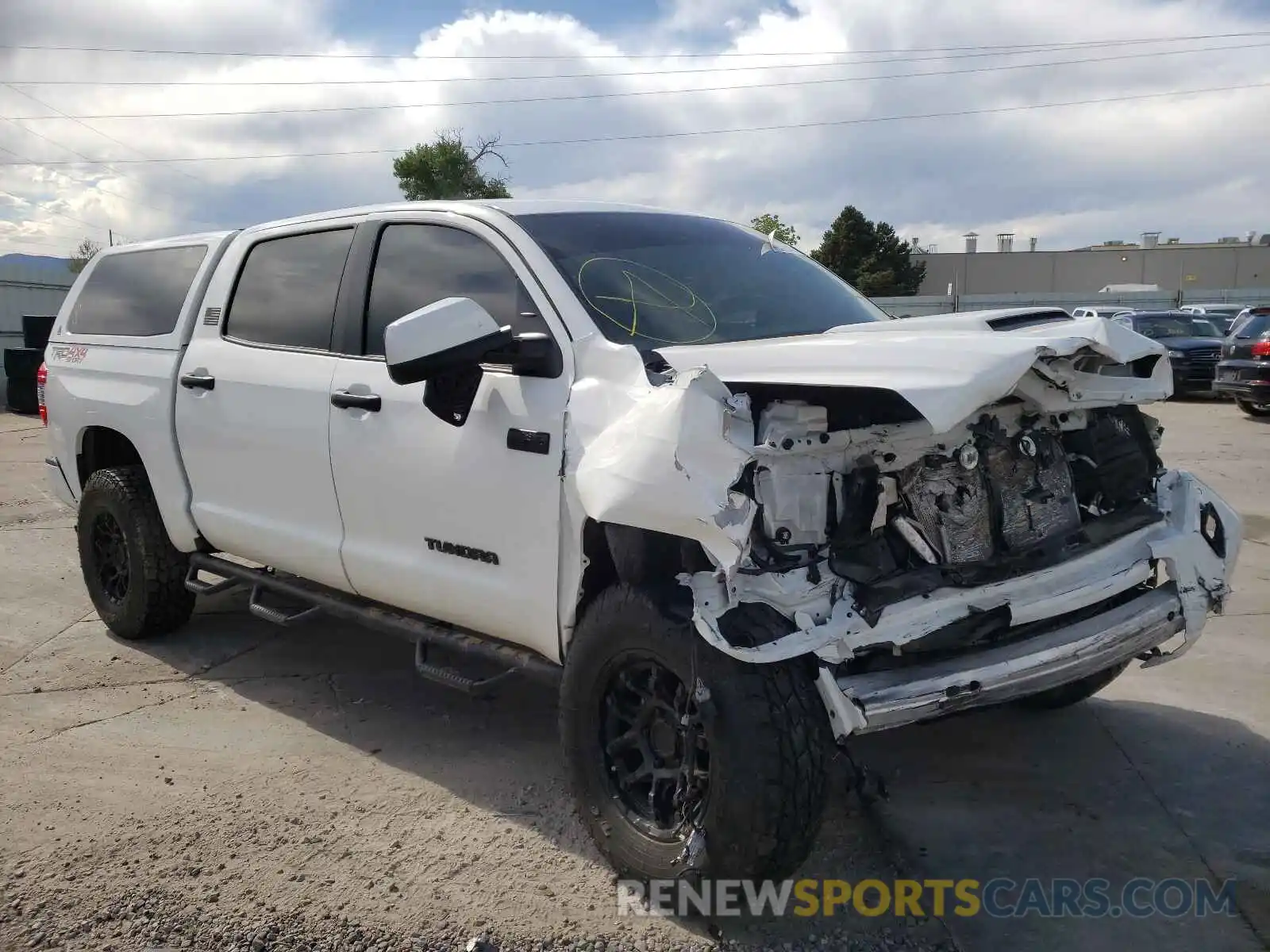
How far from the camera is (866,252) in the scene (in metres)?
56.7

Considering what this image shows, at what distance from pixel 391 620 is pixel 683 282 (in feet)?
5.38

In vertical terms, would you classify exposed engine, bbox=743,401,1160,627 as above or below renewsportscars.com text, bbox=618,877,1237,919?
above

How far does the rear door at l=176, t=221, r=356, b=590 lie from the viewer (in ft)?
13.8

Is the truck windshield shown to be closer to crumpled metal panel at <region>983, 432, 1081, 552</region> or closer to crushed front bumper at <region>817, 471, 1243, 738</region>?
crumpled metal panel at <region>983, 432, 1081, 552</region>

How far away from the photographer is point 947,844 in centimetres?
338

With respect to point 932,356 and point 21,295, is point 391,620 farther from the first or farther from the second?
point 21,295

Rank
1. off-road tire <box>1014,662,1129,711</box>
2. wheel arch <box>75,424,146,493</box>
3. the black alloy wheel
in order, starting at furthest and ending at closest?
wheel arch <box>75,424,146,493</box> → off-road tire <box>1014,662,1129,711</box> → the black alloy wheel

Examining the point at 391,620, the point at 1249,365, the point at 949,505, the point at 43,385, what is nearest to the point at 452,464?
the point at 391,620

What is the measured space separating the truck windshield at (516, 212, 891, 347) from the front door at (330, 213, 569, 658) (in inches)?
8.0

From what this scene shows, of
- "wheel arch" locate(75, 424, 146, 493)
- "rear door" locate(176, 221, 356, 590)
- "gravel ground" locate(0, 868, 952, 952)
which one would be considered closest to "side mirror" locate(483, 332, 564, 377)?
"rear door" locate(176, 221, 356, 590)

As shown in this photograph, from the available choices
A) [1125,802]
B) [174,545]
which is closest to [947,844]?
[1125,802]

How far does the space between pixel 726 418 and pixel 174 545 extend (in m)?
3.52

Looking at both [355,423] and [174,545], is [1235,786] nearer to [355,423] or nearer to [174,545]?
[355,423]

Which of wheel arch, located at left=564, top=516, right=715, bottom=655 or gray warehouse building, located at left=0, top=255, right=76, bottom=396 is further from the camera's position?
gray warehouse building, located at left=0, top=255, right=76, bottom=396
